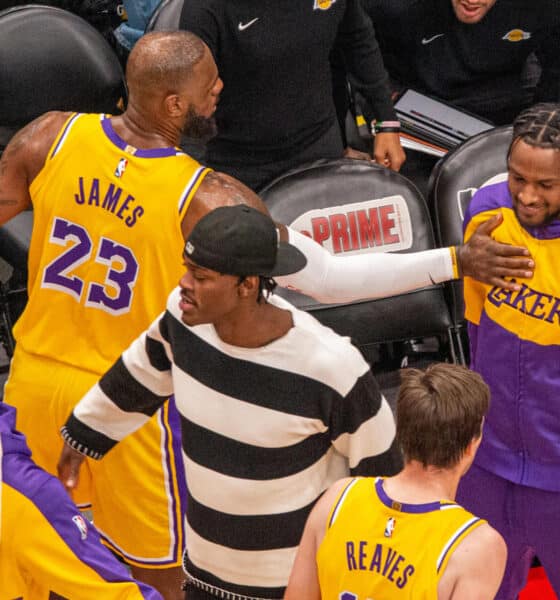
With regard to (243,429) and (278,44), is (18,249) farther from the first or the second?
(243,429)

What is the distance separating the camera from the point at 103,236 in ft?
11.2

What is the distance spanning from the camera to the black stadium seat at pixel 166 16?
4584 mm

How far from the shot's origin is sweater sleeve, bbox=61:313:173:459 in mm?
3061

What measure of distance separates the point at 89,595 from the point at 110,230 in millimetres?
1184

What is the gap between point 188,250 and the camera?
276 cm

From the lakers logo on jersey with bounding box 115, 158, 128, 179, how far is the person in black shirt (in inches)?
42.9

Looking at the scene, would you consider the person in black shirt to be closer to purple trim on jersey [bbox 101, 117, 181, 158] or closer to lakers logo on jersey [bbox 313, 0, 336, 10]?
lakers logo on jersey [bbox 313, 0, 336, 10]

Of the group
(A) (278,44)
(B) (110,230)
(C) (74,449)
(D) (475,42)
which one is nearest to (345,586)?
(C) (74,449)

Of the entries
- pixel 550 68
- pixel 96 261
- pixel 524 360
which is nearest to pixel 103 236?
pixel 96 261

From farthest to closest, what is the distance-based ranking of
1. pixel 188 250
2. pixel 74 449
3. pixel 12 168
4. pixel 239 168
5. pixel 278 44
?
pixel 239 168
pixel 278 44
pixel 12 168
pixel 74 449
pixel 188 250

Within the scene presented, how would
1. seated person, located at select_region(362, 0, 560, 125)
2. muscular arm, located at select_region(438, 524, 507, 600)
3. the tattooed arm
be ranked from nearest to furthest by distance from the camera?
muscular arm, located at select_region(438, 524, 507, 600) < the tattooed arm < seated person, located at select_region(362, 0, 560, 125)

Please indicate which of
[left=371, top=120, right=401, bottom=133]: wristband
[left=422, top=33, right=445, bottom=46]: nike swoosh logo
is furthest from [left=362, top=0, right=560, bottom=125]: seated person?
[left=371, top=120, right=401, bottom=133]: wristband

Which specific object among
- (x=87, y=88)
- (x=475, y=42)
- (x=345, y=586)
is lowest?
(x=475, y=42)

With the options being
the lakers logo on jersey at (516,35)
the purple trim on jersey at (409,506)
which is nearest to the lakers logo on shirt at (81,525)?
the purple trim on jersey at (409,506)
